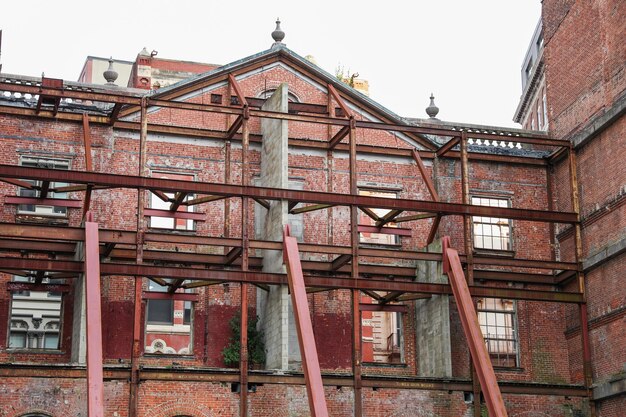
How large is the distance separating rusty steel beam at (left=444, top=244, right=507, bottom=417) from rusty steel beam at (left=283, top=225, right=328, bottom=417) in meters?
3.89

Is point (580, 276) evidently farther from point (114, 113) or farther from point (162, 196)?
point (114, 113)

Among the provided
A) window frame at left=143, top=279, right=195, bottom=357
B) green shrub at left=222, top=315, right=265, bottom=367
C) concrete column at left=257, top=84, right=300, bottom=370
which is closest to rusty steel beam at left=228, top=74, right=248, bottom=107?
concrete column at left=257, top=84, right=300, bottom=370

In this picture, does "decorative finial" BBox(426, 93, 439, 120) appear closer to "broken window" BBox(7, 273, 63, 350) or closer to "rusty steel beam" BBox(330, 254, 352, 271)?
"rusty steel beam" BBox(330, 254, 352, 271)

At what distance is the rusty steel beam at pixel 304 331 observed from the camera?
2664 cm

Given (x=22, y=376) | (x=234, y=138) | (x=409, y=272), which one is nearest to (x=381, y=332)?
(x=409, y=272)

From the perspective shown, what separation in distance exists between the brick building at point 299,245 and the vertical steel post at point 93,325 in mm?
71

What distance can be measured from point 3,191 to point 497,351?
1502cm

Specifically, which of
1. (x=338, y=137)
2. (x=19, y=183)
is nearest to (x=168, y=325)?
(x=19, y=183)

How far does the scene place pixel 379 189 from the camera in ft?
116

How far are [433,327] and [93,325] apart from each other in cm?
1058

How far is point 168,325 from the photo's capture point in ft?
107

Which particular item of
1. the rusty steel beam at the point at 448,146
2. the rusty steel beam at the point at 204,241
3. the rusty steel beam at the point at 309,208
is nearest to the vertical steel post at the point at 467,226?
the rusty steel beam at the point at 204,241

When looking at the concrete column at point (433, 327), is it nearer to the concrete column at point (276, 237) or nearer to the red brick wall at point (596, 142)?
the concrete column at point (276, 237)

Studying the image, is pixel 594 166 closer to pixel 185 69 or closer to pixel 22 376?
pixel 22 376
